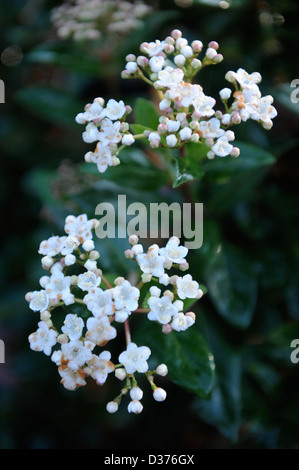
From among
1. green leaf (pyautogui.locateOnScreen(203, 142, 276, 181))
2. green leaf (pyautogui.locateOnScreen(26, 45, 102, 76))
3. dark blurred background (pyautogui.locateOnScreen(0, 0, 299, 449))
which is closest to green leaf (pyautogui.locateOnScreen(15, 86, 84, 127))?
dark blurred background (pyautogui.locateOnScreen(0, 0, 299, 449))

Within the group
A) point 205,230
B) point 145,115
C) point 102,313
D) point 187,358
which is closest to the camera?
Result: point 102,313

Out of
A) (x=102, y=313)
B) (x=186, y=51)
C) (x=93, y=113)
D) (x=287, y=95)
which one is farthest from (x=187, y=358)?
(x=287, y=95)

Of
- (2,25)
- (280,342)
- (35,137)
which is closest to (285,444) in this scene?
(280,342)

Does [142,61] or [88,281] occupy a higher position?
[142,61]

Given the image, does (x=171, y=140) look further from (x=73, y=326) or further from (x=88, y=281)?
(x=73, y=326)

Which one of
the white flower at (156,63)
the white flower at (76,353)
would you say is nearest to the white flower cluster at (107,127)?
the white flower at (156,63)

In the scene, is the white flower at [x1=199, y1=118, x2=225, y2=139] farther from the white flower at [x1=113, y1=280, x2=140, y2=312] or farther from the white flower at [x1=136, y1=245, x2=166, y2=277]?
the white flower at [x1=113, y1=280, x2=140, y2=312]

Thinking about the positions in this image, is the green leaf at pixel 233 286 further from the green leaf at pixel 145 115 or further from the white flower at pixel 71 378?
the white flower at pixel 71 378
